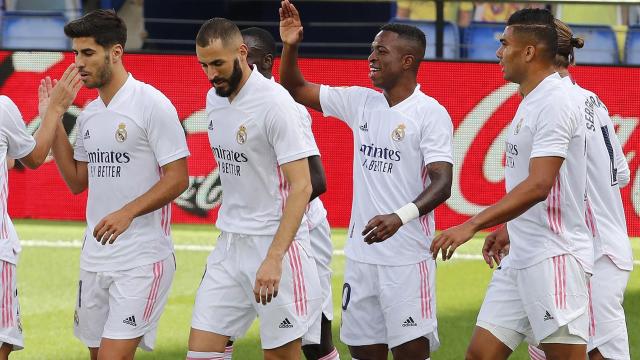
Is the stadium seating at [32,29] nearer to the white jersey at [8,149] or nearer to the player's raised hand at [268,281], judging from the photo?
the white jersey at [8,149]

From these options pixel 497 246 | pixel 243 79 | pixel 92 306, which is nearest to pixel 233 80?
pixel 243 79

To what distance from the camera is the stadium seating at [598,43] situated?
1516cm

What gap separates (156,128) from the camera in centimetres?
753

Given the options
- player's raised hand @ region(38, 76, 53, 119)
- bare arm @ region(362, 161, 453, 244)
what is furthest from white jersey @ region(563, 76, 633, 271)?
player's raised hand @ region(38, 76, 53, 119)

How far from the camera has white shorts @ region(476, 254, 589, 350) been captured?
285 inches

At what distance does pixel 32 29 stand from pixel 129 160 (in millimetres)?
8861

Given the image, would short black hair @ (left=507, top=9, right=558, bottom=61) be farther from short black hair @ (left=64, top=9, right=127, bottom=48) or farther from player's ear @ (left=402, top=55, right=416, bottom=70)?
short black hair @ (left=64, top=9, right=127, bottom=48)

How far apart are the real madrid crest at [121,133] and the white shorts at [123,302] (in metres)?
0.72

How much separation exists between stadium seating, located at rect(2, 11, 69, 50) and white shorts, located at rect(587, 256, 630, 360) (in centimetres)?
965

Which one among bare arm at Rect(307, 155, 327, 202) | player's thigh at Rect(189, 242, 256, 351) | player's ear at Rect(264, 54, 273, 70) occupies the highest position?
player's ear at Rect(264, 54, 273, 70)

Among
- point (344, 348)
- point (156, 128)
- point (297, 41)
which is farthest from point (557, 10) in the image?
point (156, 128)

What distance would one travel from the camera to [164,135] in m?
7.51

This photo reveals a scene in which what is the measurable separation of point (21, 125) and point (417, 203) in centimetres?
226

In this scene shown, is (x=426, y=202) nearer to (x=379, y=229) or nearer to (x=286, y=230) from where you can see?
(x=379, y=229)
